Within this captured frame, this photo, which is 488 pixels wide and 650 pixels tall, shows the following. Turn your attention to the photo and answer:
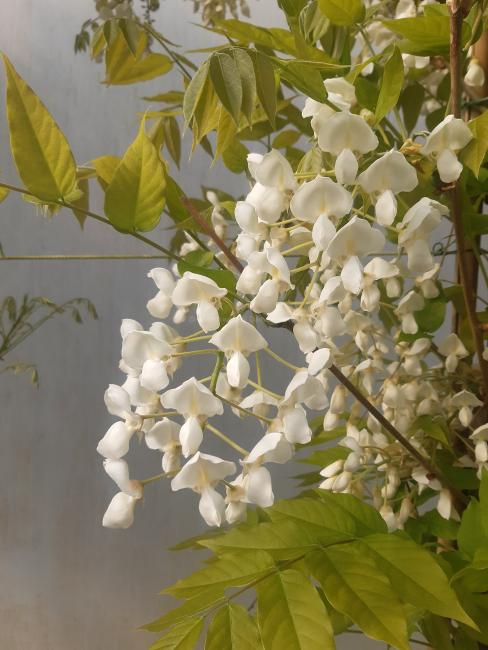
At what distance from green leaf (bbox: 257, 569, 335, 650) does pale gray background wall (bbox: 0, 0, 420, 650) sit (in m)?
0.76

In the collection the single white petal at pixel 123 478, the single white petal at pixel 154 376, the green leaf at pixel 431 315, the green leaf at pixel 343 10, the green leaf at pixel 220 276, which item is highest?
the green leaf at pixel 343 10

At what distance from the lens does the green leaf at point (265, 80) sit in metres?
0.36

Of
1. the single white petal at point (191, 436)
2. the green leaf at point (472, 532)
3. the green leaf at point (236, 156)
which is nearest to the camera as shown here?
the single white petal at point (191, 436)

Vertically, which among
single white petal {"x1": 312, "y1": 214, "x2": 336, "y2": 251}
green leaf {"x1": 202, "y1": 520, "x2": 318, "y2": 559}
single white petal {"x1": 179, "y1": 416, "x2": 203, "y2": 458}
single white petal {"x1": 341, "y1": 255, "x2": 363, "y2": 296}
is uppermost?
single white petal {"x1": 312, "y1": 214, "x2": 336, "y2": 251}

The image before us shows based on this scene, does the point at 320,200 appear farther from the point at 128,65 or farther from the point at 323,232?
the point at 128,65

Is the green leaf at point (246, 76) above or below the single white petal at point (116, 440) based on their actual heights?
above

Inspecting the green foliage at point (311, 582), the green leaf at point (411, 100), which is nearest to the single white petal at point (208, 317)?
the green foliage at point (311, 582)

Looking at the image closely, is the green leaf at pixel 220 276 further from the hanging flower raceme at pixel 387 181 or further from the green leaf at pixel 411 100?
the green leaf at pixel 411 100

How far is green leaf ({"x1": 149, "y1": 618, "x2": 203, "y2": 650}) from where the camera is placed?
14.4 inches

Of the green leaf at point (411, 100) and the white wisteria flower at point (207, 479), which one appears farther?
the green leaf at point (411, 100)

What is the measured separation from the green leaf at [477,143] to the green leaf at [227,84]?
0.13 meters

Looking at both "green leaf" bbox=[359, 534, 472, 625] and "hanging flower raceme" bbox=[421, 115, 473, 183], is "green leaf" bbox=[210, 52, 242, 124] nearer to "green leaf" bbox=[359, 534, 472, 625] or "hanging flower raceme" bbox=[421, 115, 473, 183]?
"hanging flower raceme" bbox=[421, 115, 473, 183]

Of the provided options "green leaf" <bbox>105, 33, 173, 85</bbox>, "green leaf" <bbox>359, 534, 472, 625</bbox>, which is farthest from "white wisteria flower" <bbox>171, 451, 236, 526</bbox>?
"green leaf" <bbox>105, 33, 173, 85</bbox>

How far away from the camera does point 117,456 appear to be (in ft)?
1.14
